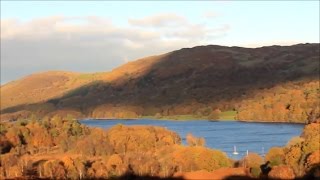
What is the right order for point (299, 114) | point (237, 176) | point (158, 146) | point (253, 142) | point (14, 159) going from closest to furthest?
point (237, 176) < point (14, 159) < point (158, 146) < point (253, 142) < point (299, 114)

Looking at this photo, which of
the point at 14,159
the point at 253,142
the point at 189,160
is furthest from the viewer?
the point at 253,142

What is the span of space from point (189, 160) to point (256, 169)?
428 inches

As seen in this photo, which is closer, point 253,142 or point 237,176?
point 237,176

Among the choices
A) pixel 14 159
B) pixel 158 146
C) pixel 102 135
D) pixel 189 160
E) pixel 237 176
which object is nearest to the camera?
pixel 237 176

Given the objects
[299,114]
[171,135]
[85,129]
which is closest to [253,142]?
[171,135]

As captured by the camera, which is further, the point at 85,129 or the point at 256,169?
the point at 85,129

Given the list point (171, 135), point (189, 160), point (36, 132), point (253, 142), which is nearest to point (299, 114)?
point (253, 142)

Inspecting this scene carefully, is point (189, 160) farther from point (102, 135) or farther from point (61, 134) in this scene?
point (61, 134)

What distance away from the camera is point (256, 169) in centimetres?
7131

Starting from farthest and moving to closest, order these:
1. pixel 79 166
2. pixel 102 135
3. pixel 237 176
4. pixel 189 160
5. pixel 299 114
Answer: pixel 299 114
pixel 102 135
pixel 189 160
pixel 79 166
pixel 237 176

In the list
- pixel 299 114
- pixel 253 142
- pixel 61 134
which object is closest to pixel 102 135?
pixel 61 134

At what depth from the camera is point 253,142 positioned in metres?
128

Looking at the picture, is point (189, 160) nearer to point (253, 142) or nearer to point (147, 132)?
point (147, 132)

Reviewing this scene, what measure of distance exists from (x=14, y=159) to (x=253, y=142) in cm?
5660
